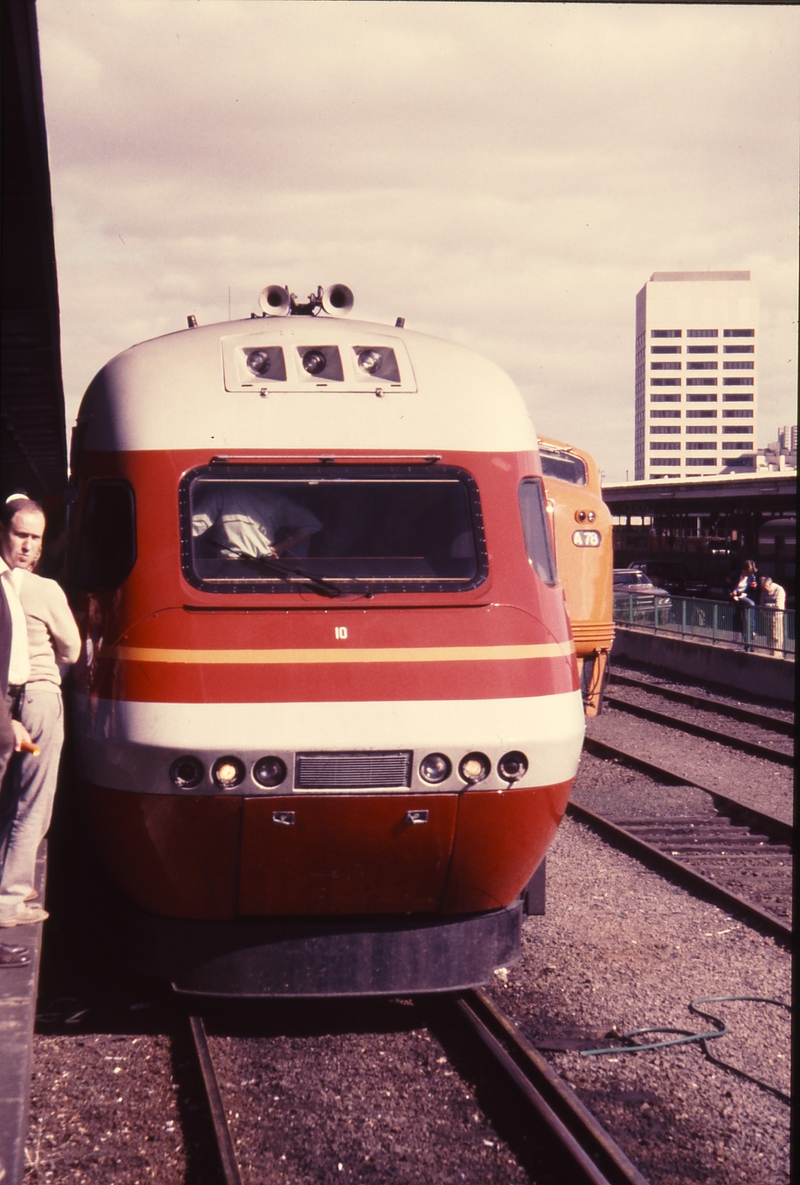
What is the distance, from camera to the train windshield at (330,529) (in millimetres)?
5863

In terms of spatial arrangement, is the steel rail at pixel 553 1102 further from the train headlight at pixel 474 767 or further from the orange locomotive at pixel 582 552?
the orange locomotive at pixel 582 552

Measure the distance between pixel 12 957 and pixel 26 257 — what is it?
648cm

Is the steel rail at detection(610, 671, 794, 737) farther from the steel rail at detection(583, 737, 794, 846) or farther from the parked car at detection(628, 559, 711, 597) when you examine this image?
the parked car at detection(628, 559, 711, 597)

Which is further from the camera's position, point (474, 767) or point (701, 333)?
point (701, 333)

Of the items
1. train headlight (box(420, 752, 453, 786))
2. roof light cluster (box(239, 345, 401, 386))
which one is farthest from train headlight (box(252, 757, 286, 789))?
roof light cluster (box(239, 345, 401, 386))

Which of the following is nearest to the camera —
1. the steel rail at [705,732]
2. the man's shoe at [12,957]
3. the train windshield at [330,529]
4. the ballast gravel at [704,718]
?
the man's shoe at [12,957]

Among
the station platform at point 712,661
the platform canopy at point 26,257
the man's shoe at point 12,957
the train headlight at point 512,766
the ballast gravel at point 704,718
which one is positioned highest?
the platform canopy at point 26,257

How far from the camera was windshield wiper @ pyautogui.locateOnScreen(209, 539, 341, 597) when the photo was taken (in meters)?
5.83

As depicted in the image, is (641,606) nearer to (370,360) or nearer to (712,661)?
(712,661)

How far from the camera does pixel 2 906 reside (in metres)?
5.71

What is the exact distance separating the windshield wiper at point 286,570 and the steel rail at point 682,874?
12.6ft

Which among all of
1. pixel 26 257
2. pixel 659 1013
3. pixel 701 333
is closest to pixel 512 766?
pixel 659 1013

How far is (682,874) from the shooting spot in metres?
9.20

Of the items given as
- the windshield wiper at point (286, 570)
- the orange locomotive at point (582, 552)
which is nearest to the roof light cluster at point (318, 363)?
the windshield wiper at point (286, 570)
